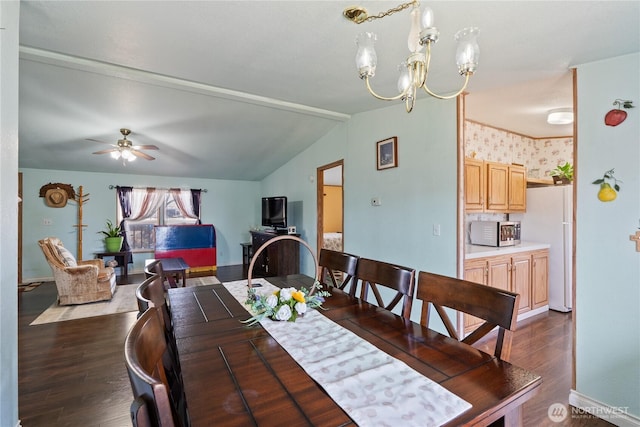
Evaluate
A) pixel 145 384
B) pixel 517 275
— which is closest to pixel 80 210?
pixel 145 384

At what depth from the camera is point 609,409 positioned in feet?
5.90

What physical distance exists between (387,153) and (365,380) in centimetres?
269

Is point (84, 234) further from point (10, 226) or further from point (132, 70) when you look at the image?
point (10, 226)

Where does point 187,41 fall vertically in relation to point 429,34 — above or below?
above

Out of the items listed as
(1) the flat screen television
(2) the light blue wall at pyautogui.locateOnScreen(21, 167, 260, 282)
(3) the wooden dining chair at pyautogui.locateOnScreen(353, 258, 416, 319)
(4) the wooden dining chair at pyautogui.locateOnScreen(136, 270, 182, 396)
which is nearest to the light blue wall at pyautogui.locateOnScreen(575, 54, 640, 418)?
(3) the wooden dining chair at pyautogui.locateOnScreen(353, 258, 416, 319)

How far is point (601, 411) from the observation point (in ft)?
5.99

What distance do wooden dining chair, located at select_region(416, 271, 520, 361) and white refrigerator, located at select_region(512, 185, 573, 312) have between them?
10.6 ft

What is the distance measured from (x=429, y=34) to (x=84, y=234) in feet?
23.1

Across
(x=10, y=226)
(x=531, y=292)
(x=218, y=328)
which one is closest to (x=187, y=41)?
(x=10, y=226)

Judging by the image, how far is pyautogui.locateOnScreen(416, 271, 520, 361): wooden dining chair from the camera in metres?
1.06

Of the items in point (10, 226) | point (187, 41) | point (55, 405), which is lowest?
point (55, 405)

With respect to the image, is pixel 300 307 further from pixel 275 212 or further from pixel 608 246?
pixel 275 212

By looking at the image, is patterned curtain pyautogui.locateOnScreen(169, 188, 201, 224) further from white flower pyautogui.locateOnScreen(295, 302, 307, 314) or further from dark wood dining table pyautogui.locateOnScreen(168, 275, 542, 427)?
white flower pyautogui.locateOnScreen(295, 302, 307, 314)

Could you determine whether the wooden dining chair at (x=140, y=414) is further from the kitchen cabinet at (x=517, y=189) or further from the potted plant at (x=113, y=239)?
the potted plant at (x=113, y=239)
